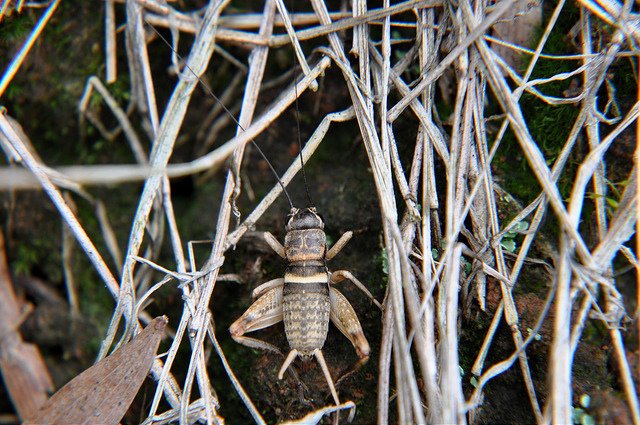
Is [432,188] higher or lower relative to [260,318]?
higher

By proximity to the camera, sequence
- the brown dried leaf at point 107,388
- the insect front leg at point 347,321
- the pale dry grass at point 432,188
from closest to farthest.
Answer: the pale dry grass at point 432,188 → the brown dried leaf at point 107,388 → the insect front leg at point 347,321

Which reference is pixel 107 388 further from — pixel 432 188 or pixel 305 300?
pixel 432 188

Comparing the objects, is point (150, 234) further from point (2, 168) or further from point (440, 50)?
point (440, 50)

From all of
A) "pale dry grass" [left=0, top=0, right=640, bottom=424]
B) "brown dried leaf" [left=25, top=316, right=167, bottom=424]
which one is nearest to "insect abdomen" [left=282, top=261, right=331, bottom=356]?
"pale dry grass" [left=0, top=0, right=640, bottom=424]

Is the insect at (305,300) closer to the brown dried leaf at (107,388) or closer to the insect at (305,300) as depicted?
the insect at (305,300)

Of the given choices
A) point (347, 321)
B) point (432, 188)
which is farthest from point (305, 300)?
point (432, 188)

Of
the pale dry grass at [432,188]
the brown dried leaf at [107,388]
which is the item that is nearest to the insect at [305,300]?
Answer: the pale dry grass at [432,188]

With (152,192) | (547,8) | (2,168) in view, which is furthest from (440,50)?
(2,168)

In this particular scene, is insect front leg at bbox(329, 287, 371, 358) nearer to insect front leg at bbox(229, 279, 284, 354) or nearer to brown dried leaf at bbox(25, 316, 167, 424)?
insect front leg at bbox(229, 279, 284, 354)
